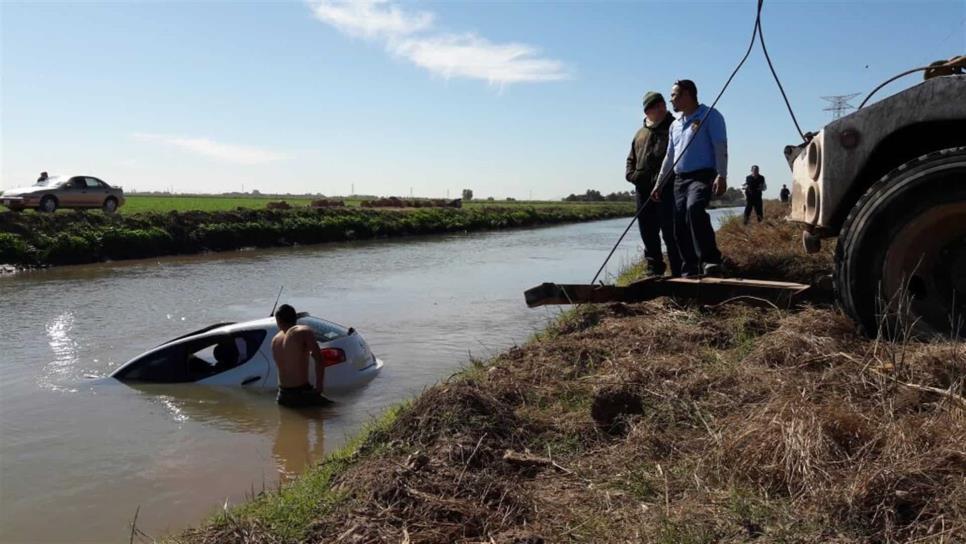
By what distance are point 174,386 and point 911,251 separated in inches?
304

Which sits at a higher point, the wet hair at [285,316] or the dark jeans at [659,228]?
the dark jeans at [659,228]

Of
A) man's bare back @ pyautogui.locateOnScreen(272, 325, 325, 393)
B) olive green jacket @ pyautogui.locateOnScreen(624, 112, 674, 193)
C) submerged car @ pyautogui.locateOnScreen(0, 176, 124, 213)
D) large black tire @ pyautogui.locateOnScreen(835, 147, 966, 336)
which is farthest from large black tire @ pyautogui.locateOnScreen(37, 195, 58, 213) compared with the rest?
large black tire @ pyautogui.locateOnScreen(835, 147, 966, 336)

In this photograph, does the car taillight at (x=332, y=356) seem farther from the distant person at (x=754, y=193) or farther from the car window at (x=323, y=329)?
the distant person at (x=754, y=193)

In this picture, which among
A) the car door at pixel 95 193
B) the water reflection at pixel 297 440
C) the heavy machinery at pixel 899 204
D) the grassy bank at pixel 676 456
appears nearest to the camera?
the grassy bank at pixel 676 456

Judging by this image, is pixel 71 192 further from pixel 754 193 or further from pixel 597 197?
pixel 597 197

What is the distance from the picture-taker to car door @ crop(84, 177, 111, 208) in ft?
99.6

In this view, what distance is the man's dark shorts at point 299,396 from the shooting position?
8.10m

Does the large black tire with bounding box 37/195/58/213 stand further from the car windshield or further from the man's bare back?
the man's bare back

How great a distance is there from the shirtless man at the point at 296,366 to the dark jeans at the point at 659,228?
11.8 feet

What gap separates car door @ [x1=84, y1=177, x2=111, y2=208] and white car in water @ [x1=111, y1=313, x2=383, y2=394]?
77.5 feet

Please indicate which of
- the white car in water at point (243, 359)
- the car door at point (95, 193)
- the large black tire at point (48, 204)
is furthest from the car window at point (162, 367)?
the car door at point (95, 193)

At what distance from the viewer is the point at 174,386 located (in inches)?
359

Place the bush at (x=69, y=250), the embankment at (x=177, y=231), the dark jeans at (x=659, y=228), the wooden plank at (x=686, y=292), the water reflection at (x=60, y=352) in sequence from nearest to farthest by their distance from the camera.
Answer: the wooden plank at (x=686, y=292) < the dark jeans at (x=659, y=228) < the water reflection at (x=60, y=352) < the bush at (x=69, y=250) < the embankment at (x=177, y=231)

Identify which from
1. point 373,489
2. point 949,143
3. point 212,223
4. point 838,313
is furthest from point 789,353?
point 212,223
